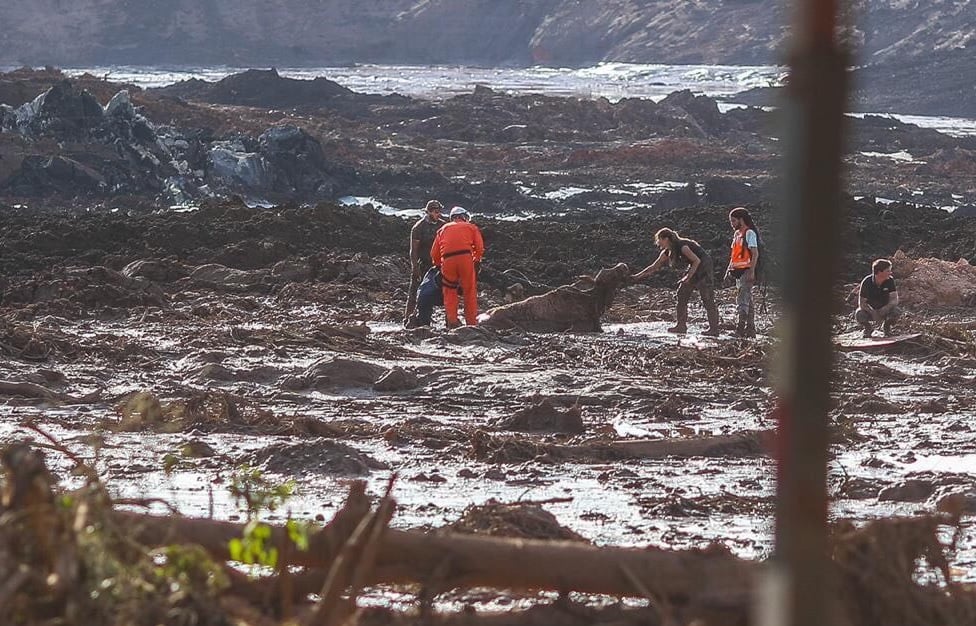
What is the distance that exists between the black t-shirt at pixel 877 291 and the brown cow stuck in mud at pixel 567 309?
216 cm

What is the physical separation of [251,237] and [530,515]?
1739 centimetres

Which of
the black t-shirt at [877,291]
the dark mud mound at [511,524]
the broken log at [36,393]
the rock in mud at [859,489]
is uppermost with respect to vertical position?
the dark mud mound at [511,524]

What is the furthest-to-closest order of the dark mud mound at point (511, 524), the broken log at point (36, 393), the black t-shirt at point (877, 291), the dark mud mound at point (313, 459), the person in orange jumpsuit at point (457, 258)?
the black t-shirt at point (877, 291)
the person in orange jumpsuit at point (457, 258)
the broken log at point (36, 393)
the dark mud mound at point (313, 459)
the dark mud mound at point (511, 524)

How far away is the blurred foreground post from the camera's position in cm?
154

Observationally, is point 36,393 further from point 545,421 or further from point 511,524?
point 511,524

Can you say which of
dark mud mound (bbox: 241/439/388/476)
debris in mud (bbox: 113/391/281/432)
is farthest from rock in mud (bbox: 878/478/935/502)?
debris in mud (bbox: 113/391/281/432)

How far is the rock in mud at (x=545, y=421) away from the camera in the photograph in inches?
363

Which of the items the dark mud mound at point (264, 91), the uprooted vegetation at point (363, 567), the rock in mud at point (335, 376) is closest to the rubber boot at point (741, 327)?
the rock in mud at point (335, 376)

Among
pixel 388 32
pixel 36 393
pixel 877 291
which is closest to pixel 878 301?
pixel 877 291

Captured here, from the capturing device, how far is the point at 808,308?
1.55m

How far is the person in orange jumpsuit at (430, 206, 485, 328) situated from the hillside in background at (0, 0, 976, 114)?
66226 mm

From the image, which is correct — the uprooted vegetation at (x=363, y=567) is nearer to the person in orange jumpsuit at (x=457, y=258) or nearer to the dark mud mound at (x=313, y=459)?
the dark mud mound at (x=313, y=459)

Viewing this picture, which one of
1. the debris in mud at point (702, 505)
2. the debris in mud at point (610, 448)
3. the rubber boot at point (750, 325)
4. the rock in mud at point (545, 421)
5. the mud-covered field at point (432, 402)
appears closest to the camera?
the debris in mud at point (702, 505)

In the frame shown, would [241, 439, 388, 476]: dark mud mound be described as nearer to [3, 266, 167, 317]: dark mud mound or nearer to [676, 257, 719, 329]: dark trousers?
[676, 257, 719, 329]: dark trousers
